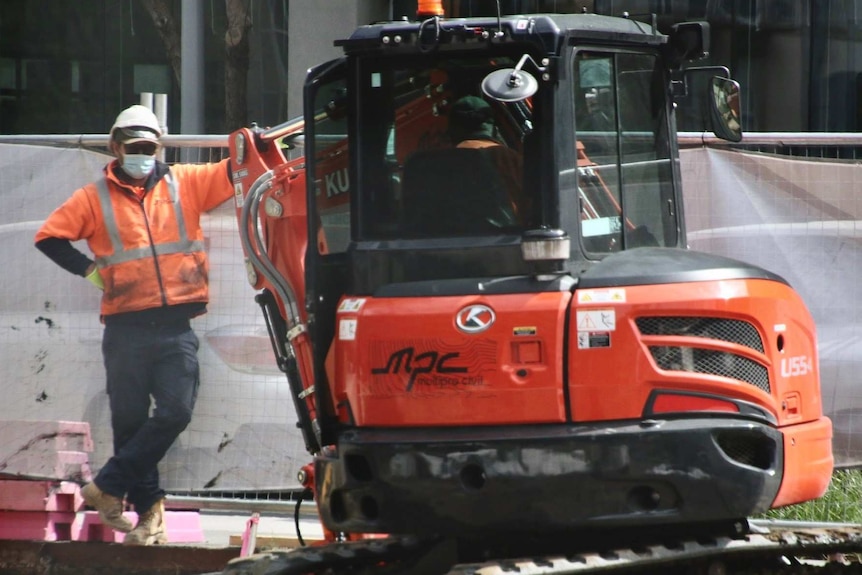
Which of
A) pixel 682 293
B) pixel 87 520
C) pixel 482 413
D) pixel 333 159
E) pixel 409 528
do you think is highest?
pixel 333 159

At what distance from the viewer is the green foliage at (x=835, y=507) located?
838 cm

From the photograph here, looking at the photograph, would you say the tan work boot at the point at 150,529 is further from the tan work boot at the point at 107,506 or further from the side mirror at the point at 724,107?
the side mirror at the point at 724,107

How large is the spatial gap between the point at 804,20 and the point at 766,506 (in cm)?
1323

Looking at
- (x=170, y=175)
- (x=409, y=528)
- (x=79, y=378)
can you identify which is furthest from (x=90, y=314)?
(x=409, y=528)

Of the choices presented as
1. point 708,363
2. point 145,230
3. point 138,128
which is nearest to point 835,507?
point 708,363

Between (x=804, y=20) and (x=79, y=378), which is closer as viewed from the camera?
(x=79, y=378)

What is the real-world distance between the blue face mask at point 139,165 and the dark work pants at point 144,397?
3.02ft

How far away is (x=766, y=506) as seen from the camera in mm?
5484

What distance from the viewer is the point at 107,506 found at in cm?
831

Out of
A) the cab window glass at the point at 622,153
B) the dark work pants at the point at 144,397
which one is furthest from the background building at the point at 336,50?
the cab window glass at the point at 622,153

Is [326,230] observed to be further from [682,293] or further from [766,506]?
[766,506]

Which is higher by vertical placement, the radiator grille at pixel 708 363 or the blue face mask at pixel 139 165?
the blue face mask at pixel 139 165

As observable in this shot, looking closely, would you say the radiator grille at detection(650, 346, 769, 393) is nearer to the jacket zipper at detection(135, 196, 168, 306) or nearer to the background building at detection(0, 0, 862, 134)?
the jacket zipper at detection(135, 196, 168, 306)

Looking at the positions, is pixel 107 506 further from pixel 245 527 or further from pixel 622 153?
pixel 622 153
